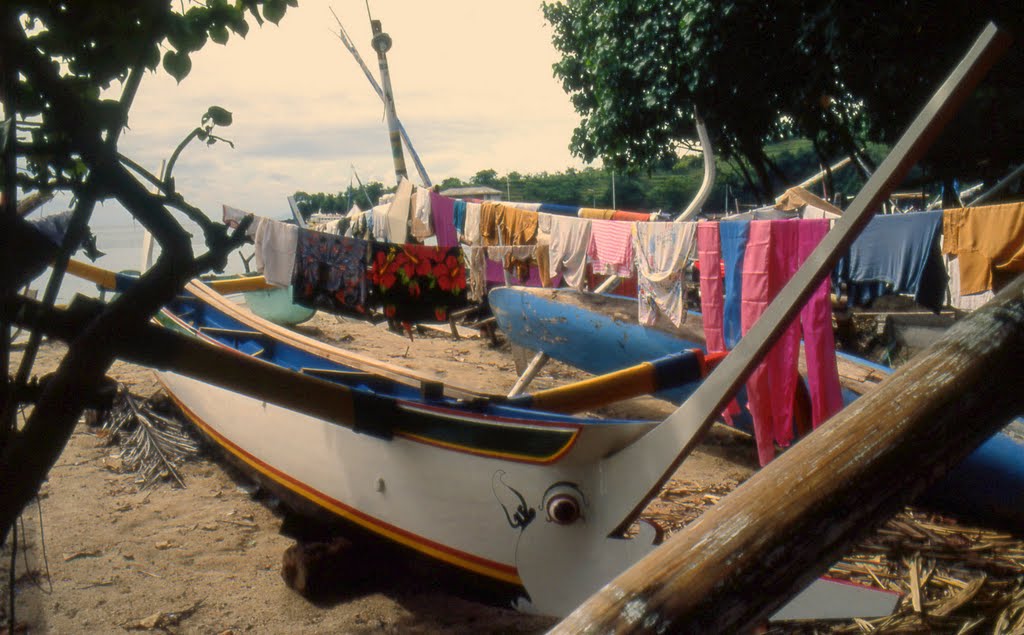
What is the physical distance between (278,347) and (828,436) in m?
6.26

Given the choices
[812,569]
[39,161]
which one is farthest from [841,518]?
[39,161]

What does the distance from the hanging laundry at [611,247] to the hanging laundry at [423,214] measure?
3.23 meters

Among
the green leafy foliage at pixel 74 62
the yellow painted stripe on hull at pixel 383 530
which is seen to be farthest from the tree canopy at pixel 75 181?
the yellow painted stripe on hull at pixel 383 530

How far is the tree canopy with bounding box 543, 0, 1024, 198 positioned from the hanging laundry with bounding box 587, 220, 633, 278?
298 centimetres

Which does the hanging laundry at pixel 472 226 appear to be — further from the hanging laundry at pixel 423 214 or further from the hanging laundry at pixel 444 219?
the hanging laundry at pixel 423 214

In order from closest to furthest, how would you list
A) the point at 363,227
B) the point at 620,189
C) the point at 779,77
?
1. the point at 779,77
2. the point at 363,227
3. the point at 620,189

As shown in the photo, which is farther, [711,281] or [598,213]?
[598,213]

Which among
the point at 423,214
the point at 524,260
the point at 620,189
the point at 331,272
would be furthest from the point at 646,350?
the point at 620,189

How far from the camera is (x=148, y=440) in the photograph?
6527 millimetres

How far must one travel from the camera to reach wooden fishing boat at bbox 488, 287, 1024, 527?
4.78 meters

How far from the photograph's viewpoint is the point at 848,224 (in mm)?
2010

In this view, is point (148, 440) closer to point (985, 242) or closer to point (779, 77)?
point (985, 242)

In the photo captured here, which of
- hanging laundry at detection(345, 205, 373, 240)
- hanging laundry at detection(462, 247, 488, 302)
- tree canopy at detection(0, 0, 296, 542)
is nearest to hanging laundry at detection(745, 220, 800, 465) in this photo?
hanging laundry at detection(462, 247, 488, 302)

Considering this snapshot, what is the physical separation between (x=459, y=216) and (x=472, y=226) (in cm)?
46
